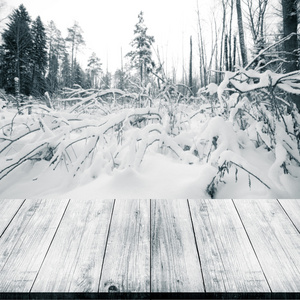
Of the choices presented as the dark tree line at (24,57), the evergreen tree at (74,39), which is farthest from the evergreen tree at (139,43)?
the evergreen tree at (74,39)

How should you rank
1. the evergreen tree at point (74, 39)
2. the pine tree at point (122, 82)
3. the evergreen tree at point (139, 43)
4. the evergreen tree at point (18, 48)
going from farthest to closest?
the evergreen tree at point (74, 39) < the evergreen tree at point (139, 43) < the evergreen tree at point (18, 48) < the pine tree at point (122, 82)

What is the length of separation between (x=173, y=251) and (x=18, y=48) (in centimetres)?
1391

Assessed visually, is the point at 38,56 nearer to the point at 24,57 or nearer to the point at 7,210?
the point at 24,57

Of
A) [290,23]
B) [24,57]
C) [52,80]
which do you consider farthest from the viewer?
[52,80]

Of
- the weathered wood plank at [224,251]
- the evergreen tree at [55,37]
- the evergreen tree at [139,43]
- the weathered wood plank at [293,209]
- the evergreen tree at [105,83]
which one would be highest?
the evergreen tree at [55,37]

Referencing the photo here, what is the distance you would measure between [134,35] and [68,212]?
76.0 feet

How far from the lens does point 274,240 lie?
1307mm

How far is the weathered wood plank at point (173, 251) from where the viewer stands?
40.4 inches

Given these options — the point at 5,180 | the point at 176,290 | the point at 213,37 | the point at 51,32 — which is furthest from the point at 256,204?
the point at 51,32

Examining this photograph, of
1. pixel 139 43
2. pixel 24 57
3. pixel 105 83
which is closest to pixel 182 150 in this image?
pixel 105 83

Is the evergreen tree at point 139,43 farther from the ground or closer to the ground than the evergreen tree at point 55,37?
closer to the ground

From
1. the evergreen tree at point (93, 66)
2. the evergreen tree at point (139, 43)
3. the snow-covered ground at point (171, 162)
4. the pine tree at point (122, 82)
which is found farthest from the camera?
the evergreen tree at point (93, 66)

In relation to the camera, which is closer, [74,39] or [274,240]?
[274,240]

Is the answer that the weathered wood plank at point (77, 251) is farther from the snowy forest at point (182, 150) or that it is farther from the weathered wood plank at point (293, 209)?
the weathered wood plank at point (293, 209)
